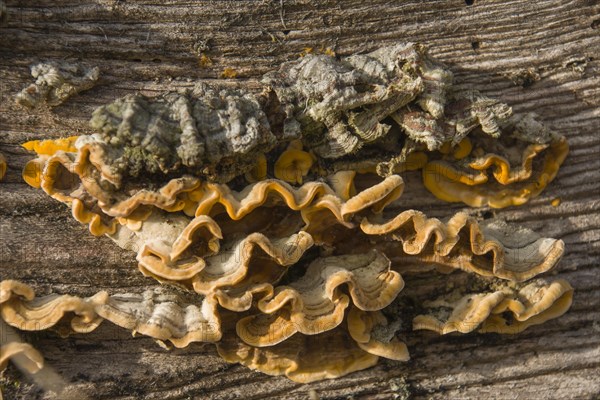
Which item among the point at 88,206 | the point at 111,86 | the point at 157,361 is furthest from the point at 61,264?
the point at 111,86

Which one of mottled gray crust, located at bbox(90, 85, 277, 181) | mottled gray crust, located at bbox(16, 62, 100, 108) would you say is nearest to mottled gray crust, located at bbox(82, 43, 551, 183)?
mottled gray crust, located at bbox(90, 85, 277, 181)

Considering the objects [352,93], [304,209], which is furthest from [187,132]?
[352,93]

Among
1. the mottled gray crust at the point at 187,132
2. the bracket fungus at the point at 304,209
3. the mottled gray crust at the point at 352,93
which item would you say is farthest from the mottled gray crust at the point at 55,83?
the mottled gray crust at the point at 352,93

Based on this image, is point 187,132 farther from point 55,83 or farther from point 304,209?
point 55,83

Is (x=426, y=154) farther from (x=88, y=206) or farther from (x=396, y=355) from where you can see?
(x=88, y=206)

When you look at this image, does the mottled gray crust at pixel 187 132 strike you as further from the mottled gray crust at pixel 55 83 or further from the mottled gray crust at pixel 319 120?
the mottled gray crust at pixel 55 83

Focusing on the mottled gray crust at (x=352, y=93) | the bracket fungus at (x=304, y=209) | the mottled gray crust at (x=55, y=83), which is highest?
the mottled gray crust at (x=55, y=83)
